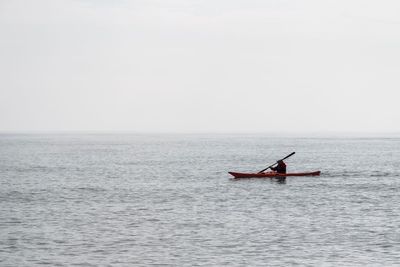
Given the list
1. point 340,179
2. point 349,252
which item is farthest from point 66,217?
point 340,179

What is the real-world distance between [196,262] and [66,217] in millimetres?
16806

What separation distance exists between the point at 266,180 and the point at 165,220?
32577mm

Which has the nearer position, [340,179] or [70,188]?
[70,188]

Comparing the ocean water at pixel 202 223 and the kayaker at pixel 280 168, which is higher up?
the kayaker at pixel 280 168

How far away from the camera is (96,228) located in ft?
131

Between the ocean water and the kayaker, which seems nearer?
the ocean water

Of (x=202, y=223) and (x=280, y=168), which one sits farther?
(x=280, y=168)

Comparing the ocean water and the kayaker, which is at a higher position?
the kayaker

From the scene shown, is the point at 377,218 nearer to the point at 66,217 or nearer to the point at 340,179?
the point at 66,217

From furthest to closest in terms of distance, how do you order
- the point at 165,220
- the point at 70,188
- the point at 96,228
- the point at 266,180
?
the point at 266,180 → the point at 70,188 → the point at 165,220 → the point at 96,228

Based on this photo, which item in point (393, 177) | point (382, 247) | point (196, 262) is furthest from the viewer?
point (393, 177)

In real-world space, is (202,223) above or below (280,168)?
below

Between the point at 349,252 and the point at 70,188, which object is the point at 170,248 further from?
the point at 70,188

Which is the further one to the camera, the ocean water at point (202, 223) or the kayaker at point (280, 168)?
the kayaker at point (280, 168)
